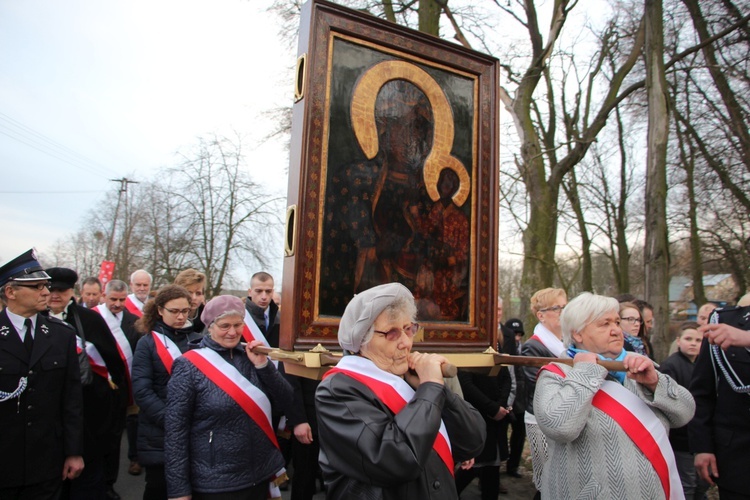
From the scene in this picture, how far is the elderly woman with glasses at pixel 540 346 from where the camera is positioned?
379cm

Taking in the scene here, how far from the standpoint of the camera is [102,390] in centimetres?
457

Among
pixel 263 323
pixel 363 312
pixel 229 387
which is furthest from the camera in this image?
pixel 263 323

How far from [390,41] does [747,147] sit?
10.2m

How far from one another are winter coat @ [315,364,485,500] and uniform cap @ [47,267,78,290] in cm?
330

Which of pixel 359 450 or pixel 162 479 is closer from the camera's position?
pixel 359 450

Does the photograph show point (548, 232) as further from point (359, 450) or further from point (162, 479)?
point (359, 450)

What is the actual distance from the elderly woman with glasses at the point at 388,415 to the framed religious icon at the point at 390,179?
1.10 metres

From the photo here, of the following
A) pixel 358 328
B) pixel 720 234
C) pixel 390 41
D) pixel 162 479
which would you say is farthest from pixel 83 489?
pixel 720 234

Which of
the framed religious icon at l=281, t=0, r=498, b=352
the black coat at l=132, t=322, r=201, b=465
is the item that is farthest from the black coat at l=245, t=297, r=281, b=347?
the framed religious icon at l=281, t=0, r=498, b=352

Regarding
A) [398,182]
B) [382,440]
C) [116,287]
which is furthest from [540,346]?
[116,287]

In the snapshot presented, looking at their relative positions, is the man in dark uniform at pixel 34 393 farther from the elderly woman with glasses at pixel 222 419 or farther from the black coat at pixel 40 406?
the elderly woman with glasses at pixel 222 419

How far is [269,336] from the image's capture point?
5.20 meters

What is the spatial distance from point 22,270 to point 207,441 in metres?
1.51

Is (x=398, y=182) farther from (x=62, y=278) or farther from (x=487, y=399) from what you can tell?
(x=62, y=278)
